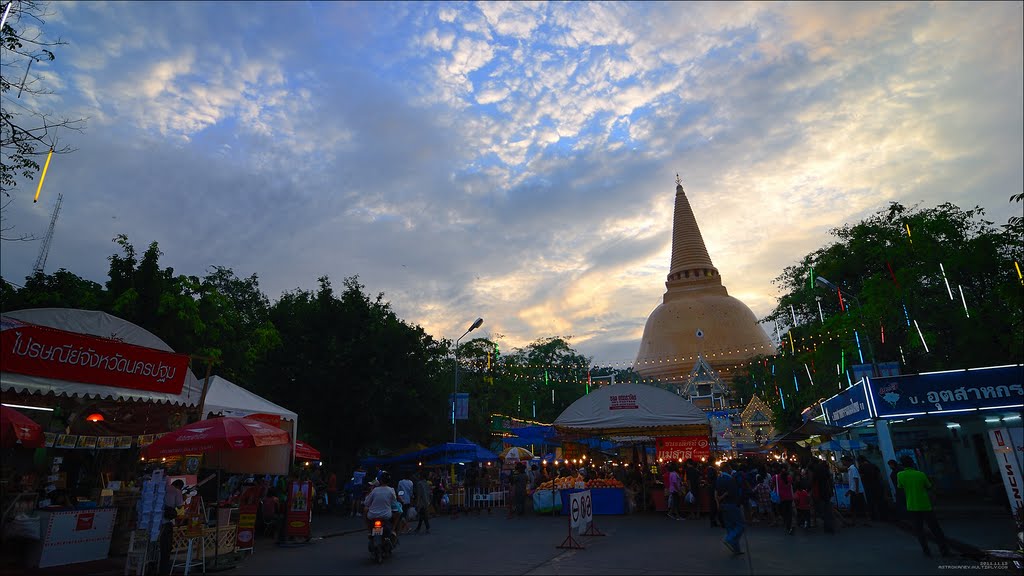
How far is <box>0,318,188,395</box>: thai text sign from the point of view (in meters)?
9.41

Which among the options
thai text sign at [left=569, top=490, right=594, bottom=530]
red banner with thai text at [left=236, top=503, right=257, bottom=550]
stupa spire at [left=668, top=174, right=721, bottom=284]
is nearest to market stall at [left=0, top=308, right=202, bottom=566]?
red banner with thai text at [left=236, top=503, right=257, bottom=550]

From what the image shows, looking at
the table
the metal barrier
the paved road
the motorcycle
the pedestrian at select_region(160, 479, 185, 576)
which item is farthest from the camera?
the metal barrier

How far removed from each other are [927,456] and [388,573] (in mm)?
23220

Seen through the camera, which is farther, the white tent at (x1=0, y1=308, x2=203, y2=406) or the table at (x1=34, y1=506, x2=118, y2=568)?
the white tent at (x1=0, y1=308, x2=203, y2=406)

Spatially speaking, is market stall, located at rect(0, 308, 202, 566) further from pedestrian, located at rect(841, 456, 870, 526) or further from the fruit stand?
pedestrian, located at rect(841, 456, 870, 526)

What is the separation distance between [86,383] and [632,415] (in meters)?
15.6

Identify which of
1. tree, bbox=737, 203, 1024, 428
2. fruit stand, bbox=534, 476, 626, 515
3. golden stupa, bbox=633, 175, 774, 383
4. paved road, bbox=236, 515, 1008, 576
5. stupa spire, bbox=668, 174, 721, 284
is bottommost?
paved road, bbox=236, 515, 1008, 576

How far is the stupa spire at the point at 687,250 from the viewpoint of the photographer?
6750 centimetres

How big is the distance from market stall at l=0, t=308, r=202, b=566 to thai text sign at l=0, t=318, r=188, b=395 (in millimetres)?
16

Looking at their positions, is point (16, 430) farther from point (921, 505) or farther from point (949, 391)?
point (949, 391)

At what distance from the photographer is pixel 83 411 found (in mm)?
12578

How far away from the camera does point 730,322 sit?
6209cm

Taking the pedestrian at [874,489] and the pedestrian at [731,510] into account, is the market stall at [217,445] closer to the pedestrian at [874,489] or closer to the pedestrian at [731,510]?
the pedestrian at [731,510]

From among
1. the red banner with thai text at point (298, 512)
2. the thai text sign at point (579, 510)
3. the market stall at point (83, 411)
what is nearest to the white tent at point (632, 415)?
the thai text sign at point (579, 510)
